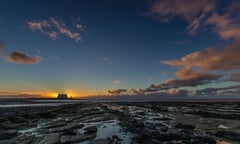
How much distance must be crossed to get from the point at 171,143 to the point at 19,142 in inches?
449

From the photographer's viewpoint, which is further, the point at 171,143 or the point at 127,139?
the point at 127,139

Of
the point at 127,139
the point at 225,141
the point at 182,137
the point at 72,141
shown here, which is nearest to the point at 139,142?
the point at 127,139

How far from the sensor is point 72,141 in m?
13.4

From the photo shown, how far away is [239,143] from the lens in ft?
41.9

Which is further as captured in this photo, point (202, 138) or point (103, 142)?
point (202, 138)

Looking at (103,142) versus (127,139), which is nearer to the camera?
(103,142)

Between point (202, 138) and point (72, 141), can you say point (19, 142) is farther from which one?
point (202, 138)

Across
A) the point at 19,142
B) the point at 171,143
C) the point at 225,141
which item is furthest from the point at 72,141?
the point at 225,141

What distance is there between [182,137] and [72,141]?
8.85m

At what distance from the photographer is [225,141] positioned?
13.4 meters

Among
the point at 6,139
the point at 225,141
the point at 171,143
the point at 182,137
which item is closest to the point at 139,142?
the point at 171,143

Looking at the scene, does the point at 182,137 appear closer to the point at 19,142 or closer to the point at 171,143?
the point at 171,143

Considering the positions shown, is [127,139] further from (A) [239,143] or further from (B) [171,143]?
(A) [239,143]

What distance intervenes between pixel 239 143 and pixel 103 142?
9919 millimetres
